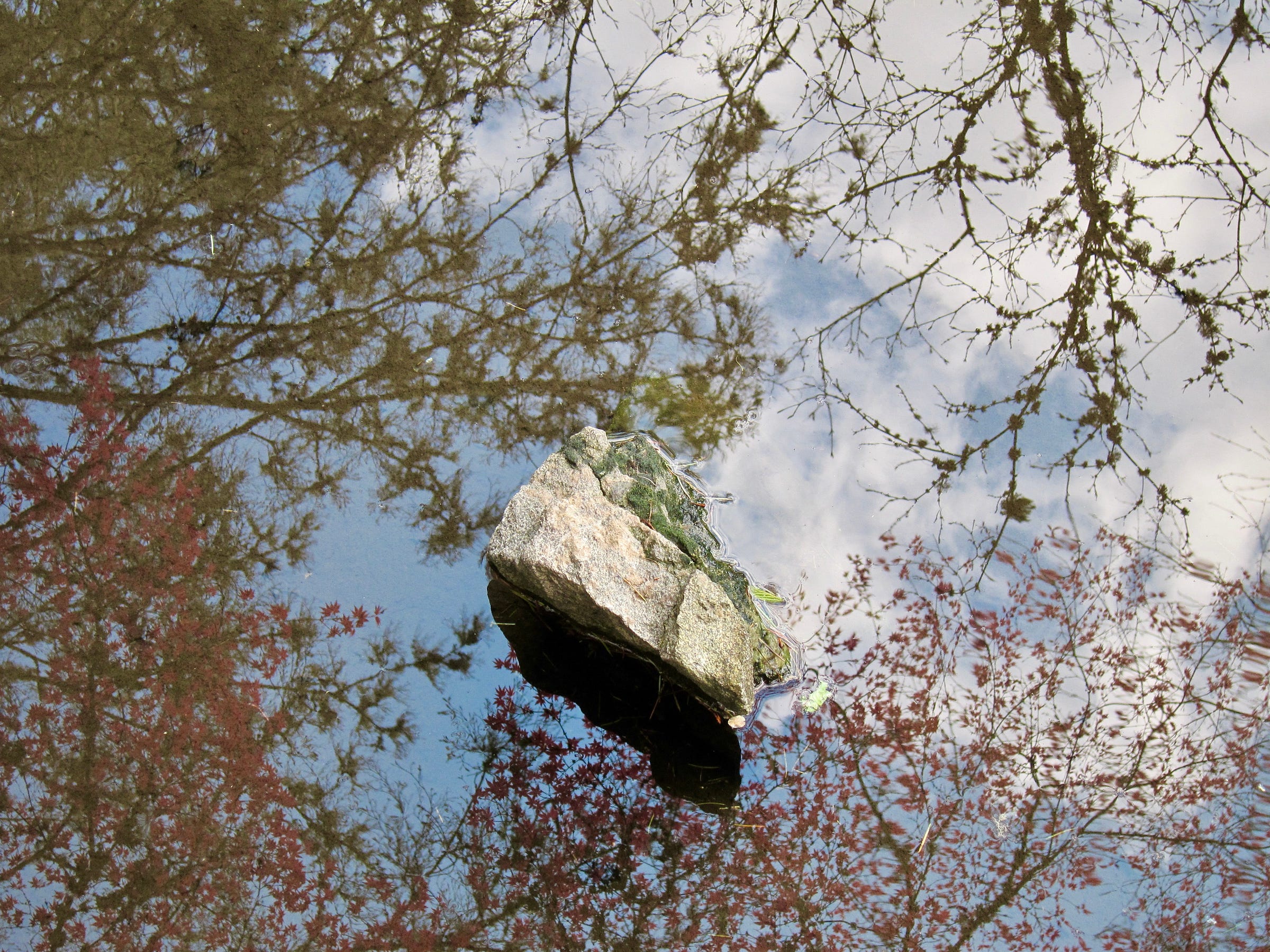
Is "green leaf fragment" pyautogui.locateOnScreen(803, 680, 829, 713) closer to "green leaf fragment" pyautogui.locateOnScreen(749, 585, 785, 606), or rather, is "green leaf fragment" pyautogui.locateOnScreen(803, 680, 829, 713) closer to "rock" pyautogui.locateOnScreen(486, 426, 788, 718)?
"rock" pyautogui.locateOnScreen(486, 426, 788, 718)

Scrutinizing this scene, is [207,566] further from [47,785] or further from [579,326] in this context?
[579,326]

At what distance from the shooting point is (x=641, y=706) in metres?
2.45

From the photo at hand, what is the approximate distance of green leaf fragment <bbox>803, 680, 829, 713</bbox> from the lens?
2498 mm

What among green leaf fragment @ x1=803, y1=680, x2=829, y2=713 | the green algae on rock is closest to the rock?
the green algae on rock

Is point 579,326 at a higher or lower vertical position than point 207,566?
higher

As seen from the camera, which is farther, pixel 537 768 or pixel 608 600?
pixel 537 768

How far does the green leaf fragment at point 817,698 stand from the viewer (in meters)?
2.50

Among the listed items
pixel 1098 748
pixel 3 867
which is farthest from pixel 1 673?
pixel 1098 748

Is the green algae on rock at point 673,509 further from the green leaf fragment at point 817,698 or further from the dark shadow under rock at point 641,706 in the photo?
the dark shadow under rock at point 641,706

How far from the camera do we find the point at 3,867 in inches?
91.3

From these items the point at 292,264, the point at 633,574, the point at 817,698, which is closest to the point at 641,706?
the point at 633,574

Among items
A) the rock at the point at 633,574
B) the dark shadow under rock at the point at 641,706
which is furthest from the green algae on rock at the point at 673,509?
the dark shadow under rock at the point at 641,706

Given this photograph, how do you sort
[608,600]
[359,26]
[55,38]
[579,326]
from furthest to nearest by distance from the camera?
1. [359,26]
2. [55,38]
3. [579,326]
4. [608,600]

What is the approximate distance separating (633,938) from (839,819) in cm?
69
